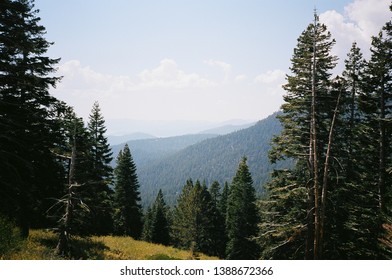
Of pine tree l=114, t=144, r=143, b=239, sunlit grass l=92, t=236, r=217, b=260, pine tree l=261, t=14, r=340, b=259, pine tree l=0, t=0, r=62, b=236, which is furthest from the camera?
pine tree l=114, t=144, r=143, b=239

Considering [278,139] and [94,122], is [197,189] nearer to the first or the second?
[94,122]

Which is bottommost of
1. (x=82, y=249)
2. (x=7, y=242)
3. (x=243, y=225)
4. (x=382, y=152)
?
(x=243, y=225)

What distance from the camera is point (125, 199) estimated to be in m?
44.1

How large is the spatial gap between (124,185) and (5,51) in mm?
33834

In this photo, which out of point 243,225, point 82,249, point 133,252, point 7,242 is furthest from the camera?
point 243,225

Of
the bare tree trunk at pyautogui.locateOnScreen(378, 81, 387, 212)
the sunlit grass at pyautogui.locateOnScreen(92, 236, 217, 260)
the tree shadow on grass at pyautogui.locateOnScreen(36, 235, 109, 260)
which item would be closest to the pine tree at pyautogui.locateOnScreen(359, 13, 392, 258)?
the bare tree trunk at pyautogui.locateOnScreen(378, 81, 387, 212)

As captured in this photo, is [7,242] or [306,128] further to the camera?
[306,128]

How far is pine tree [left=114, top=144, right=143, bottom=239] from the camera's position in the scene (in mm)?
43531

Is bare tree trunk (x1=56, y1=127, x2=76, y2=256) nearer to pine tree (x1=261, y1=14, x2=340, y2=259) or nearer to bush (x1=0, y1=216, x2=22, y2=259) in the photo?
bush (x1=0, y1=216, x2=22, y2=259)

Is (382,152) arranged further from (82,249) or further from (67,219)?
(82,249)

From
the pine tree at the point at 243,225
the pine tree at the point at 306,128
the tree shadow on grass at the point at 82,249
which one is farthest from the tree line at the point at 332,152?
the pine tree at the point at 243,225

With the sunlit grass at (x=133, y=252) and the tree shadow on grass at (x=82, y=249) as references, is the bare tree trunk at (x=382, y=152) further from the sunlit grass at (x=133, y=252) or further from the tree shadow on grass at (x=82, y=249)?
the tree shadow on grass at (x=82, y=249)

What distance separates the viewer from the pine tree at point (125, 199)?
43531mm

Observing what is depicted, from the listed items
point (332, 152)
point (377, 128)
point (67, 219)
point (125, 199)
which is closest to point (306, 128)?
point (332, 152)
